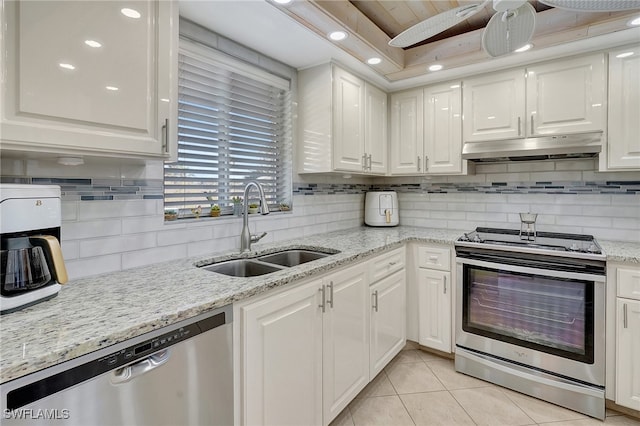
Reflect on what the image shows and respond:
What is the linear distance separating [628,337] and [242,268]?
218 cm

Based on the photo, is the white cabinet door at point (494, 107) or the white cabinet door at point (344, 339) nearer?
the white cabinet door at point (344, 339)

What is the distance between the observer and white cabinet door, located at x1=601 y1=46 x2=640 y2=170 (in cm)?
208

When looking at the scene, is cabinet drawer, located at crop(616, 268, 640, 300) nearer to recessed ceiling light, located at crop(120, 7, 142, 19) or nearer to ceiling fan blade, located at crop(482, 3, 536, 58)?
ceiling fan blade, located at crop(482, 3, 536, 58)

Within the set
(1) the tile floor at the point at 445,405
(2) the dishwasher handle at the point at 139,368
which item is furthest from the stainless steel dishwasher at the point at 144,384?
(1) the tile floor at the point at 445,405

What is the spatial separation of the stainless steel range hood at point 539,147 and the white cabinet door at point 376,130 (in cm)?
67

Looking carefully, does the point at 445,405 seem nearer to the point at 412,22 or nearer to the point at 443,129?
the point at 443,129

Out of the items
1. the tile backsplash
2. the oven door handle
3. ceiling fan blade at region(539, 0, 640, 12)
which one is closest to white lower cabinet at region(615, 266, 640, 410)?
the oven door handle

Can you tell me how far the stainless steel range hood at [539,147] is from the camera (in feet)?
6.96

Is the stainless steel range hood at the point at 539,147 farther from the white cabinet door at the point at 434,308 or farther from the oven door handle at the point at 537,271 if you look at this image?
the white cabinet door at the point at 434,308

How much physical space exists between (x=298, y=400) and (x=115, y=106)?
1414mm

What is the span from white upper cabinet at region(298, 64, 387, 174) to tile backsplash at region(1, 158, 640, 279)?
0.95ft

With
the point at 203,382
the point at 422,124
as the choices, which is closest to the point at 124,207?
the point at 203,382

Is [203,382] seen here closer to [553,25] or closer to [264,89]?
[264,89]

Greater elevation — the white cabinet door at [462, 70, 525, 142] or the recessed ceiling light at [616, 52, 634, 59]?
the recessed ceiling light at [616, 52, 634, 59]
